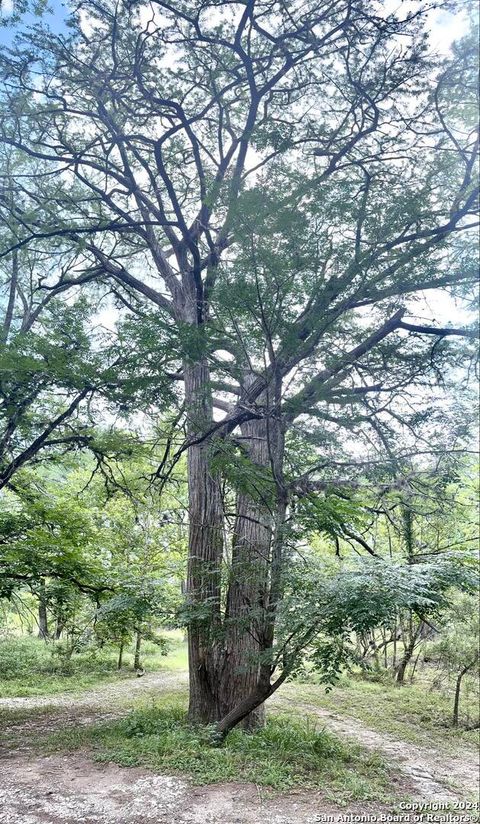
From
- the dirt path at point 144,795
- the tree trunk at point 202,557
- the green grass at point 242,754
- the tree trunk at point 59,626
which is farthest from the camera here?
the tree trunk at point 59,626

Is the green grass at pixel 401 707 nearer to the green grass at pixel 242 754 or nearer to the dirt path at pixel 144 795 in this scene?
the dirt path at pixel 144 795

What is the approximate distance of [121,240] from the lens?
7.28 meters

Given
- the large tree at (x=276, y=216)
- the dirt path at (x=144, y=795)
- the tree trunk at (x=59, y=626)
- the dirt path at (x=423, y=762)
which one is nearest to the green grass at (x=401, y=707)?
the dirt path at (x=423, y=762)

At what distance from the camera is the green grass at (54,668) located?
9.04 m

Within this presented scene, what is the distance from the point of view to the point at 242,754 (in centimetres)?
466

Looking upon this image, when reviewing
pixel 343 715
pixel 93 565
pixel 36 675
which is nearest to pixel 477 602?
pixel 343 715

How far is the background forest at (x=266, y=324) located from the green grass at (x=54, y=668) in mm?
3349

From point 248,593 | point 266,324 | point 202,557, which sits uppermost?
point 266,324

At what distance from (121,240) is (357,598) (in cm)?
581

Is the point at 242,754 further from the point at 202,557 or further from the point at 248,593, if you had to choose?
the point at 202,557

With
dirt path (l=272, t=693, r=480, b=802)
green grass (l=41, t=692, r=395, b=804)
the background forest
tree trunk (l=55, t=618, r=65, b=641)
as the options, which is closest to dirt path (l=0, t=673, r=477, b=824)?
dirt path (l=272, t=693, r=480, b=802)

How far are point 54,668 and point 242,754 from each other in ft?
23.6

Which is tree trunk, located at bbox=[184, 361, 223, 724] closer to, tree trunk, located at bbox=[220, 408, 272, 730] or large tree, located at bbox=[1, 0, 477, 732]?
large tree, located at bbox=[1, 0, 477, 732]

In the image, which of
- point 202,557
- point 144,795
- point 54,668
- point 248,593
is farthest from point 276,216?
point 54,668
